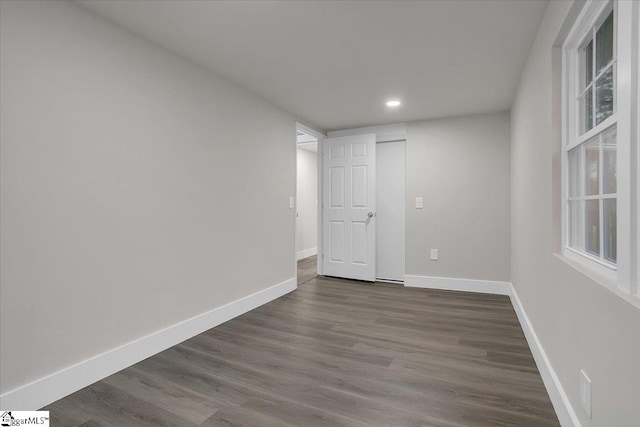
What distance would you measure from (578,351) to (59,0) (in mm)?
3133

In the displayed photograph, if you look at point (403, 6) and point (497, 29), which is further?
point (497, 29)

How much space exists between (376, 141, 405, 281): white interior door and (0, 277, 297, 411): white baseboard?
2332mm

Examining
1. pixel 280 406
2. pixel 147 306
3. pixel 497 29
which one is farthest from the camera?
pixel 147 306

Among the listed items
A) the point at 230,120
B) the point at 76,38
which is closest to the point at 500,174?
the point at 230,120

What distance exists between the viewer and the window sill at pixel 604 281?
36.5 inches

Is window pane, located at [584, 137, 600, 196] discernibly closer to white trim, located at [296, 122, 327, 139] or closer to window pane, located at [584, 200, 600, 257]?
window pane, located at [584, 200, 600, 257]

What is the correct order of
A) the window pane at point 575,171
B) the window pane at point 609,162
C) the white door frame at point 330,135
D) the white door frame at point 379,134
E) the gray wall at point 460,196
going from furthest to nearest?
the white door frame at point 379,134 → the white door frame at point 330,135 → the gray wall at point 460,196 → the window pane at point 575,171 → the window pane at point 609,162

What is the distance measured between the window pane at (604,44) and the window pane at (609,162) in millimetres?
294

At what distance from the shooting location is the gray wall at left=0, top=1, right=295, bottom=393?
64.6 inches

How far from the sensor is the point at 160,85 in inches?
93.4

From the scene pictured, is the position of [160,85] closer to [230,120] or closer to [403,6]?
[230,120]

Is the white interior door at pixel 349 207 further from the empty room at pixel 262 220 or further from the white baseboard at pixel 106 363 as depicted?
the white baseboard at pixel 106 363
